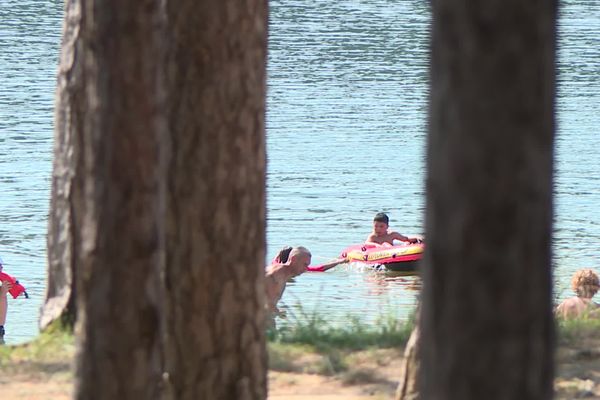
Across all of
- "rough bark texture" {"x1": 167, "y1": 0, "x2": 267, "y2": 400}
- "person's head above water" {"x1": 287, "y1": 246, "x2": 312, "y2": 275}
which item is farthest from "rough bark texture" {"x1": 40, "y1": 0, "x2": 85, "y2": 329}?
"person's head above water" {"x1": 287, "y1": 246, "x2": 312, "y2": 275}

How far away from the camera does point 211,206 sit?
19.9ft

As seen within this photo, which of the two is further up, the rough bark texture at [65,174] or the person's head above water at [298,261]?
the rough bark texture at [65,174]

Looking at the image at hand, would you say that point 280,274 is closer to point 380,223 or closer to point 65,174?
point 65,174

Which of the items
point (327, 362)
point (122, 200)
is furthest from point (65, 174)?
point (122, 200)

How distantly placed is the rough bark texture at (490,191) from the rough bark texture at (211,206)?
3232mm

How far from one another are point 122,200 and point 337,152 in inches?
1077

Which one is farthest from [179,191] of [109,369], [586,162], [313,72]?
[313,72]

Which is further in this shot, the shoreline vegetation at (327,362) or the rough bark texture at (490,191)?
the shoreline vegetation at (327,362)

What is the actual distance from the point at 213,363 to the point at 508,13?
354 cm

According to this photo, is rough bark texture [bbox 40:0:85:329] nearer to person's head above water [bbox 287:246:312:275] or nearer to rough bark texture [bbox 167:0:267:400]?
rough bark texture [bbox 167:0:267:400]

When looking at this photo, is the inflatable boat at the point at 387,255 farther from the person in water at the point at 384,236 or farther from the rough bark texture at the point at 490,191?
the rough bark texture at the point at 490,191

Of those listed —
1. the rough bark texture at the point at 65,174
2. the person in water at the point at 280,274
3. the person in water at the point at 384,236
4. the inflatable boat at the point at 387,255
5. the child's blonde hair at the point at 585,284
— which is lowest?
the inflatable boat at the point at 387,255

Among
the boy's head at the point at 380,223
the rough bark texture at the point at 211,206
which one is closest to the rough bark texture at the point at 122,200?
the rough bark texture at the point at 211,206

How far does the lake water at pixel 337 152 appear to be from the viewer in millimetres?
22188
